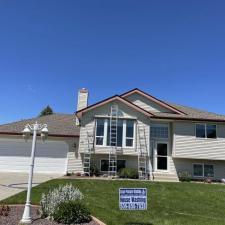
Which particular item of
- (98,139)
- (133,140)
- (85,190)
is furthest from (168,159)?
(85,190)

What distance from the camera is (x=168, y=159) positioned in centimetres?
2483

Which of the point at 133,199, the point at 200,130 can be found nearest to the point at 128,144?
the point at 200,130

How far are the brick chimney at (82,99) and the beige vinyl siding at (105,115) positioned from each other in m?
2.25

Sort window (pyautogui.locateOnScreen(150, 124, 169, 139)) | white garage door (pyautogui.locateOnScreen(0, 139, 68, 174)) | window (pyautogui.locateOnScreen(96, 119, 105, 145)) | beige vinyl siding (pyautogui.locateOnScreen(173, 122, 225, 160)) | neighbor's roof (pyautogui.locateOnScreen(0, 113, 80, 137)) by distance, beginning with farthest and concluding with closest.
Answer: window (pyautogui.locateOnScreen(150, 124, 169, 139)), neighbor's roof (pyautogui.locateOnScreen(0, 113, 80, 137)), white garage door (pyautogui.locateOnScreen(0, 139, 68, 174)), beige vinyl siding (pyautogui.locateOnScreen(173, 122, 225, 160)), window (pyautogui.locateOnScreen(96, 119, 105, 145))

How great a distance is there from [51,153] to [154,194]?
37.4 ft

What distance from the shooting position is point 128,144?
23.5 m

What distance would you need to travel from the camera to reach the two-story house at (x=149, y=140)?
76.6 feet

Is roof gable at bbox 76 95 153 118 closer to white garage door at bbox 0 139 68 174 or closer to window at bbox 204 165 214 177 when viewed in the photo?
white garage door at bbox 0 139 68 174

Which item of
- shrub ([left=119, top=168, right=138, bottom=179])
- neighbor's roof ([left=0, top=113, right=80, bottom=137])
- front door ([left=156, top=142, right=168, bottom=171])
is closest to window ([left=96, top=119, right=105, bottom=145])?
neighbor's roof ([left=0, top=113, right=80, bottom=137])

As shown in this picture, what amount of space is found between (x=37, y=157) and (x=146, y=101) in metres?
9.89

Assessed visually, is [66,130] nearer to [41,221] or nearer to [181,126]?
[181,126]

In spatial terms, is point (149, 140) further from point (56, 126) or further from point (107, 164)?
point (56, 126)

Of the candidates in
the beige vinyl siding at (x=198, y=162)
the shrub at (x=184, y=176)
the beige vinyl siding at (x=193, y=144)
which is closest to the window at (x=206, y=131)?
the beige vinyl siding at (x=193, y=144)

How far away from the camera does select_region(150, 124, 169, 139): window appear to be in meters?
25.1
